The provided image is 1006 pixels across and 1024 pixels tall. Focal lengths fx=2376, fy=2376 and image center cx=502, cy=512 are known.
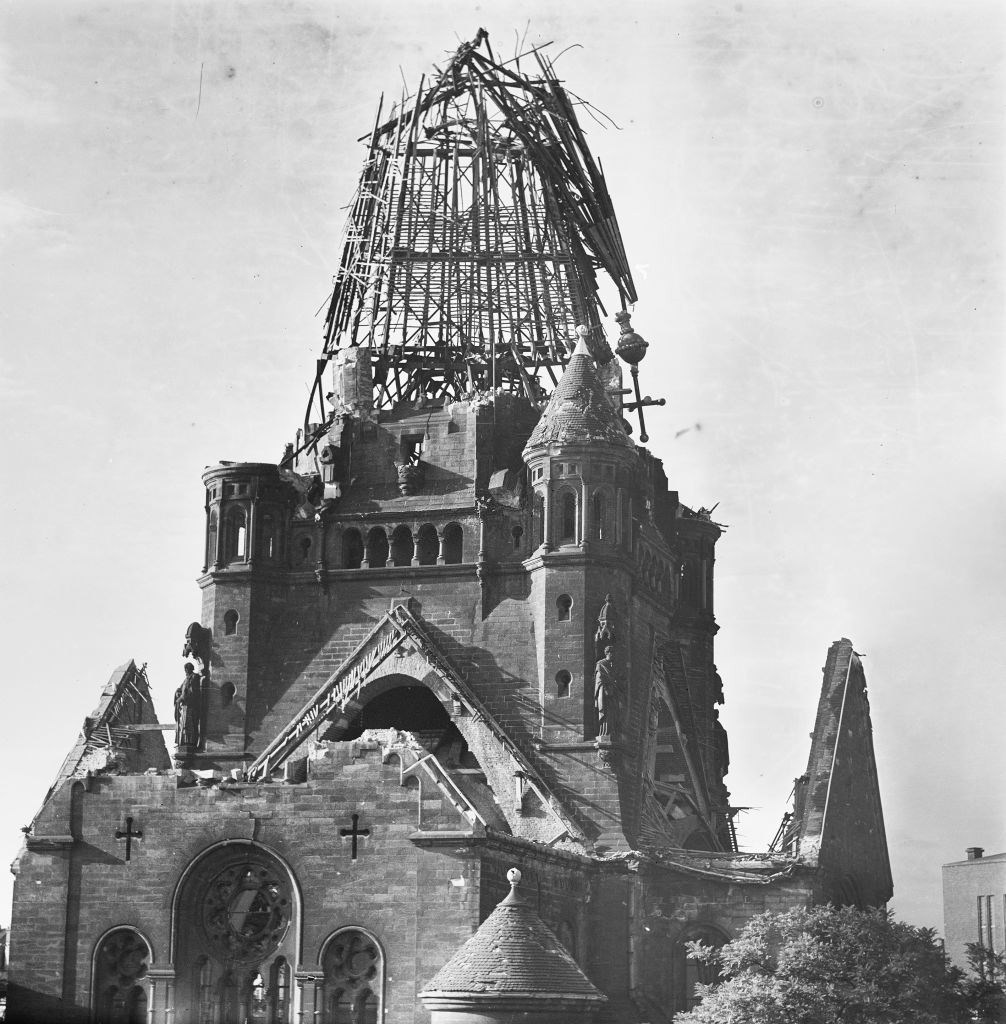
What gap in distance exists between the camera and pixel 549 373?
8894 centimetres

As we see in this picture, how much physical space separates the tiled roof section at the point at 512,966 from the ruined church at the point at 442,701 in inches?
407

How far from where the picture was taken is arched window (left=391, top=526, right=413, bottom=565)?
83.2 metres

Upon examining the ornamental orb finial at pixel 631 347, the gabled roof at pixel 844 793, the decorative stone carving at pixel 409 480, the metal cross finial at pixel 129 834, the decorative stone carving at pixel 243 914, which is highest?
the ornamental orb finial at pixel 631 347

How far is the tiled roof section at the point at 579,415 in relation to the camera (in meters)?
80.5

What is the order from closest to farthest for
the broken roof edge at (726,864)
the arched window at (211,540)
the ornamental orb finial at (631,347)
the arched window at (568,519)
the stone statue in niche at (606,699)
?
the broken roof edge at (726,864) < the stone statue in niche at (606,699) < the arched window at (568,519) < the arched window at (211,540) < the ornamental orb finial at (631,347)

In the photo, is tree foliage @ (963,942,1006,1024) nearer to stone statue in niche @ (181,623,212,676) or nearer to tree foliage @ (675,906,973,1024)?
tree foliage @ (675,906,973,1024)

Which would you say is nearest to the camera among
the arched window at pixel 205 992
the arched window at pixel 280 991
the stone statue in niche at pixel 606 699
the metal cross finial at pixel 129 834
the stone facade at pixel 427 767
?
the stone facade at pixel 427 767

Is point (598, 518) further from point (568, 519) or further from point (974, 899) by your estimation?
point (974, 899)

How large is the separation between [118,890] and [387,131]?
34.9 meters

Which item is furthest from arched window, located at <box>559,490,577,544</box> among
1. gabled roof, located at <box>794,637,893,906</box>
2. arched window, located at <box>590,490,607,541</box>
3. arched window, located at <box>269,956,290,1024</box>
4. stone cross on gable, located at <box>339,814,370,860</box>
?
arched window, located at <box>269,956,290,1024</box>

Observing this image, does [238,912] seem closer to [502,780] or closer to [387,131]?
[502,780]

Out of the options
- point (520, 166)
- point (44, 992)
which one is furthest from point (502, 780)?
point (520, 166)

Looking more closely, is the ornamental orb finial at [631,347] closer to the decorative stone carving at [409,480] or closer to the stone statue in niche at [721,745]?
the decorative stone carving at [409,480]

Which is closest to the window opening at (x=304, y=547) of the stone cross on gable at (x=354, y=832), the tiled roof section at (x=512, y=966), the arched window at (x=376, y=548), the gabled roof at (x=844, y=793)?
the arched window at (x=376, y=548)
